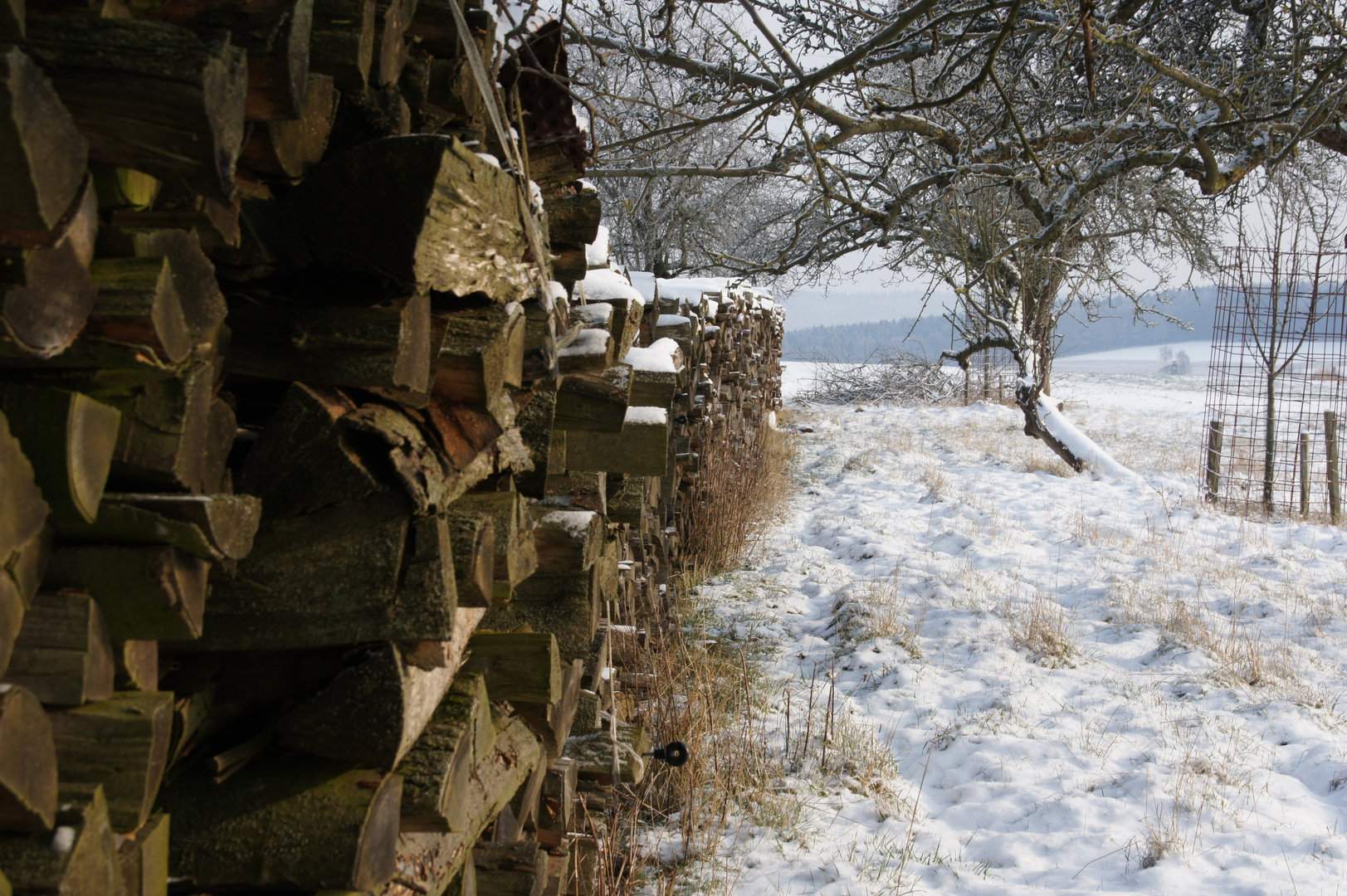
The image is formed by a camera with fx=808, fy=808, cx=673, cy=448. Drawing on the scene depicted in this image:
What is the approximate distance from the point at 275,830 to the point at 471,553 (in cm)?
44

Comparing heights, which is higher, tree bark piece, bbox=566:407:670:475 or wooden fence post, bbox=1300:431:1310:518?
tree bark piece, bbox=566:407:670:475

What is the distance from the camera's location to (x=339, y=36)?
1.03 meters

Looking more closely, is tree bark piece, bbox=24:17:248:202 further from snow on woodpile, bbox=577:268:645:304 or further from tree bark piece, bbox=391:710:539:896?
snow on woodpile, bbox=577:268:645:304

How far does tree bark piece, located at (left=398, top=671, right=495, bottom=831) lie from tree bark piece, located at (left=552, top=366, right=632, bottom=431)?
2.56ft

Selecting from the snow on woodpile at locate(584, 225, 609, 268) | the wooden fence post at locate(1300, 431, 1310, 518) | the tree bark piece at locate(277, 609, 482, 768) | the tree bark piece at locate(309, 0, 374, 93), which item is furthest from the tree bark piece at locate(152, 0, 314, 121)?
the wooden fence post at locate(1300, 431, 1310, 518)

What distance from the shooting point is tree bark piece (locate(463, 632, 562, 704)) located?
5.47 feet

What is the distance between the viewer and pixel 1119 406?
65.4 feet

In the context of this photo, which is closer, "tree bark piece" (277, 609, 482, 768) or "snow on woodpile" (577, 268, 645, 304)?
"tree bark piece" (277, 609, 482, 768)

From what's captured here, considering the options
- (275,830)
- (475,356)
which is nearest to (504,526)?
(475,356)

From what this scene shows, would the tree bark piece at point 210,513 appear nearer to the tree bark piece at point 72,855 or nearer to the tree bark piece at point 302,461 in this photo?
the tree bark piece at point 302,461

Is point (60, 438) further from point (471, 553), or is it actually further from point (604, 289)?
point (604, 289)

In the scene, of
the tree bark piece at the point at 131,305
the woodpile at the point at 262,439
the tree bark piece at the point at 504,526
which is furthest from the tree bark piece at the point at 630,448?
the tree bark piece at the point at 131,305

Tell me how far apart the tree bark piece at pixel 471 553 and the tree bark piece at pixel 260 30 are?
0.61 meters

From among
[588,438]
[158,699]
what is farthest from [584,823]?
[158,699]
